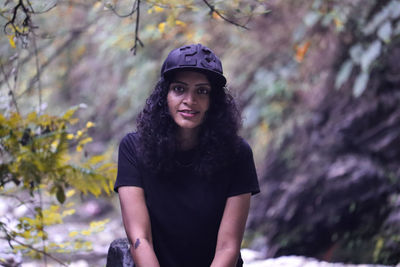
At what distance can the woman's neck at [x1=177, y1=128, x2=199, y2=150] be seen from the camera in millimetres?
2570

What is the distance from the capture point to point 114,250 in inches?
103

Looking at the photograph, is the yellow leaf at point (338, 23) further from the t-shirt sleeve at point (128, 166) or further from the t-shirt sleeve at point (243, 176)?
the t-shirt sleeve at point (128, 166)

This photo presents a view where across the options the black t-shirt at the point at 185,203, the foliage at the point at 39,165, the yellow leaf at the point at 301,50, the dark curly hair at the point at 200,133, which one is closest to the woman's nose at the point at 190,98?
the dark curly hair at the point at 200,133

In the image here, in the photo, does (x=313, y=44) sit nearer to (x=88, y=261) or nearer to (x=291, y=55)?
(x=291, y=55)

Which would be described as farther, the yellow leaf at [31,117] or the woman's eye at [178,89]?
the yellow leaf at [31,117]

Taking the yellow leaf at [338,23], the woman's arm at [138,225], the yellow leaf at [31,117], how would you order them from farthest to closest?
1. the yellow leaf at [338,23]
2. the yellow leaf at [31,117]
3. the woman's arm at [138,225]

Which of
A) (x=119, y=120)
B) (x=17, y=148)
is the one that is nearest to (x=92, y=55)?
(x=119, y=120)

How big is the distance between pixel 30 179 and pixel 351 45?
454 centimetres

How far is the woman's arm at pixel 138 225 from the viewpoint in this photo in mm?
2340

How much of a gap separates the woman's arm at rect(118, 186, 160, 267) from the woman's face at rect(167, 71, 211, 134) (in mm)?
412

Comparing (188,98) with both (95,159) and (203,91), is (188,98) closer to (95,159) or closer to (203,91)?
(203,91)

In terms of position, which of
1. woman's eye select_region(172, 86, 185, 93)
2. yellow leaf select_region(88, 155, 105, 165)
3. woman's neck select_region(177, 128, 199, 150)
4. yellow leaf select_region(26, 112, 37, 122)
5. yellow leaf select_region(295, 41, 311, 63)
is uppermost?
yellow leaf select_region(295, 41, 311, 63)

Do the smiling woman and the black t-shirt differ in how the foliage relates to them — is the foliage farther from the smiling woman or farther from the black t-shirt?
the smiling woman

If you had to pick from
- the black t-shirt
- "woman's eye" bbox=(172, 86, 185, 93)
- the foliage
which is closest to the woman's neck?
the black t-shirt
